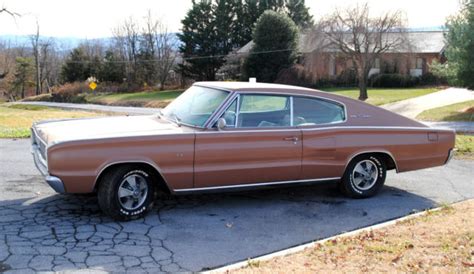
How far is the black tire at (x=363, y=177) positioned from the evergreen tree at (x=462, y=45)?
1676 cm

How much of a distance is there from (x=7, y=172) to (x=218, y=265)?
4772mm

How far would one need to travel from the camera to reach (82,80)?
6806 centimetres

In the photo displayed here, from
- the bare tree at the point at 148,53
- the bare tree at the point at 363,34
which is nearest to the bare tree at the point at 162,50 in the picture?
the bare tree at the point at 148,53

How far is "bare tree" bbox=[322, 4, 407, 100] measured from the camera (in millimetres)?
35312

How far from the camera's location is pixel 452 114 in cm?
2323

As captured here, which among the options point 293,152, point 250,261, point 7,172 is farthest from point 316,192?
point 7,172

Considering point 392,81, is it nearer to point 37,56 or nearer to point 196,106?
point 196,106

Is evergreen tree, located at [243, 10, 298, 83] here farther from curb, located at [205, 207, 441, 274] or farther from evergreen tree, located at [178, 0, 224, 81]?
curb, located at [205, 207, 441, 274]

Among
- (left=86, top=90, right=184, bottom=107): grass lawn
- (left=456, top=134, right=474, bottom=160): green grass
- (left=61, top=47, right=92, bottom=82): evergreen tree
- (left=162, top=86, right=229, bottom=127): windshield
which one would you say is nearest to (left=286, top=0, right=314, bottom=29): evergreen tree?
(left=86, top=90, right=184, bottom=107): grass lawn

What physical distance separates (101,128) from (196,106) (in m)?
1.15

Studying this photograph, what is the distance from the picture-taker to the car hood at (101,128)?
17.7 feet

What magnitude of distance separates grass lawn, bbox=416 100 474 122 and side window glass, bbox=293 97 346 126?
55.7 ft

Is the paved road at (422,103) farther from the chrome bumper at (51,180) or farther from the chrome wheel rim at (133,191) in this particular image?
the chrome bumper at (51,180)

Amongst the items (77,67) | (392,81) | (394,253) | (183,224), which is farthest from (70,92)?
(394,253)
